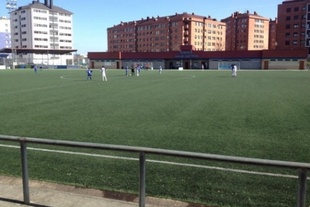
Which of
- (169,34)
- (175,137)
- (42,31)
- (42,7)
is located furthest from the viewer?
(42,7)

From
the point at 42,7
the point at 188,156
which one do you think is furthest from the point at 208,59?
the point at 188,156

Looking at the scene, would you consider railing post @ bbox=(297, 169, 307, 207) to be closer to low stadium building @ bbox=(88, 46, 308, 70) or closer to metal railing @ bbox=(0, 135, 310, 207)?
metal railing @ bbox=(0, 135, 310, 207)

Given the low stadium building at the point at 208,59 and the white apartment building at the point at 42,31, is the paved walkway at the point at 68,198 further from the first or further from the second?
the white apartment building at the point at 42,31

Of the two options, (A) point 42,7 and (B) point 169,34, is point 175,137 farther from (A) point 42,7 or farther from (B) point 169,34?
(A) point 42,7

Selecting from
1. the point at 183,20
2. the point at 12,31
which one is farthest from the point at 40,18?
the point at 183,20

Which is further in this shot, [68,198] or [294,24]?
[294,24]

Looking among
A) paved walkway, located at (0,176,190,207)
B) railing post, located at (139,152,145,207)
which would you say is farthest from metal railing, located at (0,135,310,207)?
paved walkway, located at (0,176,190,207)

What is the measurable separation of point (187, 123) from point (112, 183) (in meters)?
6.12

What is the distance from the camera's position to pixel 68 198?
195 inches

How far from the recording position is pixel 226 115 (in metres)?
13.3

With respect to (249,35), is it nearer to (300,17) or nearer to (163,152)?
(300,17)

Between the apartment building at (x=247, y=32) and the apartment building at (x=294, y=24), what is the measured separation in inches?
1283

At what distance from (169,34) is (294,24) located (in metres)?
52.1

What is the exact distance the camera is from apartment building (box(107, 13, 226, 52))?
137625 mm
